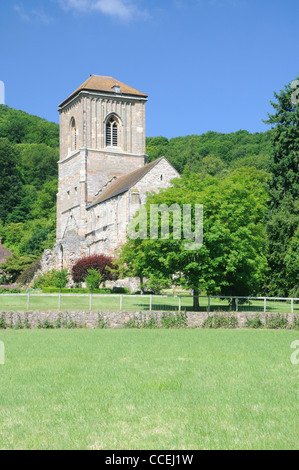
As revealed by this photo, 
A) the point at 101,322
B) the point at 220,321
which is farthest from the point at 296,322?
the point at 101,322

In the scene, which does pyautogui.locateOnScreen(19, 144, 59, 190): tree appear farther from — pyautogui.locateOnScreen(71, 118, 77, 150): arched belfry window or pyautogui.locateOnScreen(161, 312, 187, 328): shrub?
pyautogui.locateOnScreen(161, 312, 187, 328): shrub

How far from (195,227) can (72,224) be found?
3836cm

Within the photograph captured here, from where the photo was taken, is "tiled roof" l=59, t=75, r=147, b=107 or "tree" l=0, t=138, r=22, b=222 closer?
"tiled roof" l=59, t=75, r=147, b=107

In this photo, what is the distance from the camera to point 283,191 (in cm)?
4541

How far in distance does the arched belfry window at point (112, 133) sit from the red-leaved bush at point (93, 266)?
20229mm

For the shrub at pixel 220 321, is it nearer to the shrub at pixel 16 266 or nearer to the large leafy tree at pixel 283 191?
the large leafy tree at pixel 283 191

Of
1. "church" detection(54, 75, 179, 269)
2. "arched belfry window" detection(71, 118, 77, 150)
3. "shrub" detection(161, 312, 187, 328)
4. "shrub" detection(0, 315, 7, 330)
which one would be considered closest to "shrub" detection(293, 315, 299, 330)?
"shrub" detection(161, 312, 187, 328)

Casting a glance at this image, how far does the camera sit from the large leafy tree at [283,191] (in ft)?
127

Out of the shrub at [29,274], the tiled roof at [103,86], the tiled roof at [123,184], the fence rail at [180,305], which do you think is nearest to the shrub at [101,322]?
the fence rail at [180,305]

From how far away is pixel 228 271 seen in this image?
30312 millimetres

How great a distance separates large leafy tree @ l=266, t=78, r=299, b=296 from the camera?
38562mm

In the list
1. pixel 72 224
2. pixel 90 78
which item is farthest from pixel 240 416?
pixel 90 78

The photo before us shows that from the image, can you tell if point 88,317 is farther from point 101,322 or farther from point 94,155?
point 94,155

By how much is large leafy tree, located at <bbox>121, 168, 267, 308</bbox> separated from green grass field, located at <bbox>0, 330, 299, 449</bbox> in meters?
10.5
